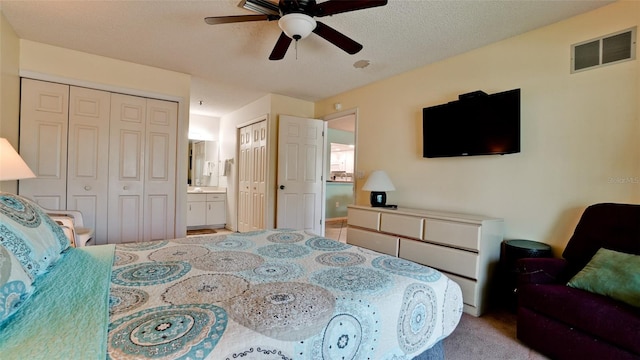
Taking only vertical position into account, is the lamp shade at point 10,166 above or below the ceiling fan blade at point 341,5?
below

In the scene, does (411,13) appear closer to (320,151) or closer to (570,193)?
(570,193)

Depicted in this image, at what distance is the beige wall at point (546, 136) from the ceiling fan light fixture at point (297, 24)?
1.87 metres

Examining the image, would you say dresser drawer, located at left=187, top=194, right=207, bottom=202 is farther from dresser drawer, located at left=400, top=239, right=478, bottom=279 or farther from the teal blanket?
the teal blanket

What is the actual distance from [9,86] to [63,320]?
10.3 ft

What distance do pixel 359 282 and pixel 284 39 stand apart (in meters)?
1.83

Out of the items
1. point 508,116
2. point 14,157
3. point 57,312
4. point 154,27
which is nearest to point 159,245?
point 57,312

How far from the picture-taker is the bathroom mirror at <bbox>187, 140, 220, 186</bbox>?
231 inches

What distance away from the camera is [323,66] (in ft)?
11.0

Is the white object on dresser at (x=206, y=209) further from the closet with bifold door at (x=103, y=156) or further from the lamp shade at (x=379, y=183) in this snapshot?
the lamp shade at (x=379, y=183)

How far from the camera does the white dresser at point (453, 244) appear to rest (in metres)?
2.34

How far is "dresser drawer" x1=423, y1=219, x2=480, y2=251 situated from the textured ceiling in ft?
5.63

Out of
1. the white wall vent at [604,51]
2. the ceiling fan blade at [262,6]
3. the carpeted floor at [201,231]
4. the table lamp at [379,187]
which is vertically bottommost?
the carpeted floor at [201,231]

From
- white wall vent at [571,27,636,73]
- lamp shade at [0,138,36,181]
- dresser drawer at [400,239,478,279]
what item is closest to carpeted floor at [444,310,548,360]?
dresser drawer at [400,239,478,279]

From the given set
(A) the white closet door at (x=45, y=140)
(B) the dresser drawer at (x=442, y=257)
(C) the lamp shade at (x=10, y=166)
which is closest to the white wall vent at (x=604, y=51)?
(B) the dresser drawer at (x=442, y=257)
